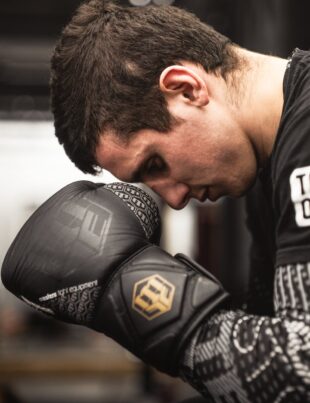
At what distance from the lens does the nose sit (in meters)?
1.34

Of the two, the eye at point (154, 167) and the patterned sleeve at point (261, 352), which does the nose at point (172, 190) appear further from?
the patterned sleeve at point (261, 352)

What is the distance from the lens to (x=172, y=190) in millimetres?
1349

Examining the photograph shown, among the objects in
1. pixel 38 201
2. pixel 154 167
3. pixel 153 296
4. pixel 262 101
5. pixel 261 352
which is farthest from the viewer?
pixel 38 201

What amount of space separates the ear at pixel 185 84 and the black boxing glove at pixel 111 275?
24 cm

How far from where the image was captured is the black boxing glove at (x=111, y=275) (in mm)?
1070

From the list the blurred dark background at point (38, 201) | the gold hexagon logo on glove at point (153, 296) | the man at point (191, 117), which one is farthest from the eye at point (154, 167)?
the blurred dark background at point (38, 201)

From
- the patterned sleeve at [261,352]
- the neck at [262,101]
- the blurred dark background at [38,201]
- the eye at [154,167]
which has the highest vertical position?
the neck at [262,101]

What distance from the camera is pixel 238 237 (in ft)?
11.4

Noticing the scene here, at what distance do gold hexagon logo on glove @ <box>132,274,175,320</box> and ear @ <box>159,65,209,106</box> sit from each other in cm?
38

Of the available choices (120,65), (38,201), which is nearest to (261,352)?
(120,65)

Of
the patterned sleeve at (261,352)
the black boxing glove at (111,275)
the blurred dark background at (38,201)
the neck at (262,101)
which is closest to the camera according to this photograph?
the patterned sleeve at (261,352)

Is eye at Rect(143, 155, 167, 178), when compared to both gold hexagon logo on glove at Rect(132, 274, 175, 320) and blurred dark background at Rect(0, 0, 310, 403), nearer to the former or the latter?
Result: gold hexagon logo on glove at Rect(132, 274, 175, 320)

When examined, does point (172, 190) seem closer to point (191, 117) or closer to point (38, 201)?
point (191, 117)

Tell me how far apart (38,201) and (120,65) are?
6832 mm
